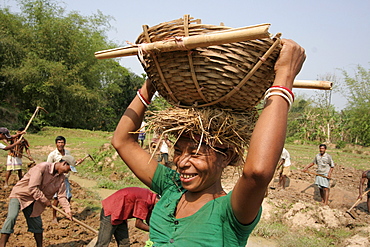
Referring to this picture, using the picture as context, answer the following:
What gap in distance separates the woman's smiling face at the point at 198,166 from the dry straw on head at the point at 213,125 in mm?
52

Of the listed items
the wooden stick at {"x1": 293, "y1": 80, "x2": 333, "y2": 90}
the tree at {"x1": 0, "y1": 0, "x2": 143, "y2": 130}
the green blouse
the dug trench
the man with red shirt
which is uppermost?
the tree at {"x1": 0, "y1": 0, "x2": 143, "y2": 130}

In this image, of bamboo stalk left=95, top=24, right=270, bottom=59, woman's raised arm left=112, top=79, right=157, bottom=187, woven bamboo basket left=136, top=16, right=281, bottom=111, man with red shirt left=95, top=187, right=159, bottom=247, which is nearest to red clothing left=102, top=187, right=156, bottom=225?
man with red shirt left=95, top=187, right=159, bottom=247

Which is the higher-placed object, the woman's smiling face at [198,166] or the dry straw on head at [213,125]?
the dry straw on head at [213,125]

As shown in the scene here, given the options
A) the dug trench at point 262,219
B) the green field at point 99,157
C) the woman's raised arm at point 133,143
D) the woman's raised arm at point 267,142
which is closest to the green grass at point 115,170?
the green field at point 99,157

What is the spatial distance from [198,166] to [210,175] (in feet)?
0.29

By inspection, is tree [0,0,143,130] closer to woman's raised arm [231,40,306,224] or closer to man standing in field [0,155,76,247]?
man standing in field [0,155,76,247]

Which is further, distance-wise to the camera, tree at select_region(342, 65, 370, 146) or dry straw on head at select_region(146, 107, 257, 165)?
tree at select_region(342, 65, 370, 146)

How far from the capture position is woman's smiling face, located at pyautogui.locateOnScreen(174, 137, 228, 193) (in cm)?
160

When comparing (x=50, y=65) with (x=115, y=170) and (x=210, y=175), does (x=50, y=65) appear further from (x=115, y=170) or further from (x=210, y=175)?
(x=210, y=175)

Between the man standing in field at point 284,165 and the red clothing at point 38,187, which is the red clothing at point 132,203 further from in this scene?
the man standing in field at point 284,165

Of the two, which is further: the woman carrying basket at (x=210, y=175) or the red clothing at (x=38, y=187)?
the red clothing at (x=38, y=187)

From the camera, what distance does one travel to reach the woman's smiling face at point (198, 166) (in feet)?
5.25

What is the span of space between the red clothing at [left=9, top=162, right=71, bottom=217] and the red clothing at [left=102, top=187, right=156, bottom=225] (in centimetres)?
194

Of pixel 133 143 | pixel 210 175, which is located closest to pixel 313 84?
pixel 210 175
